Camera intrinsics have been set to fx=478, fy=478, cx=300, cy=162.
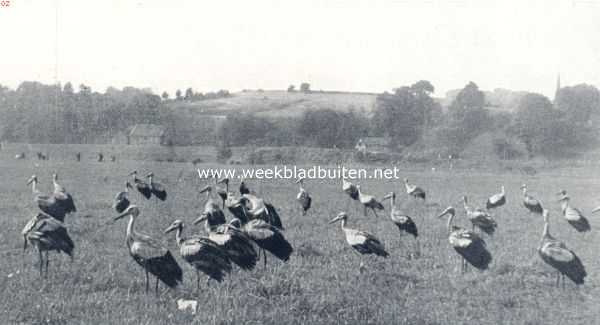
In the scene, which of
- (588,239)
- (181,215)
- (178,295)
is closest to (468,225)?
(588,239)

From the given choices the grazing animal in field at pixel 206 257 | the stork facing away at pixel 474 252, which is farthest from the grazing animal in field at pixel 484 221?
the grazing animal in field at pixel 206 257

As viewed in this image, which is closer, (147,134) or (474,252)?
(474,252)

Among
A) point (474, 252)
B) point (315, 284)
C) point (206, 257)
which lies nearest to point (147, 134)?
point (206, 257)

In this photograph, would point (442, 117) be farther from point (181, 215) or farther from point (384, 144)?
point (181, 215)

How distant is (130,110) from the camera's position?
40.6 metres

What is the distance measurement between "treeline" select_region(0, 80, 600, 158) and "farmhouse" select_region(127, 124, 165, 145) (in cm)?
79

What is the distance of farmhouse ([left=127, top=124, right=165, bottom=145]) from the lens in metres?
37.7

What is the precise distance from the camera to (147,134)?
37.9 metres

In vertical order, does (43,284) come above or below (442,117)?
below

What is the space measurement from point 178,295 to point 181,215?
23.8 ft

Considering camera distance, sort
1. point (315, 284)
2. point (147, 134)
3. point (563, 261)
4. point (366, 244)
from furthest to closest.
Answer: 1. point (147, 134)
2. point (366, 244)
3. point (563, 261)
4. point (315, 284)

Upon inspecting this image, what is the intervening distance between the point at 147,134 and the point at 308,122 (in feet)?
42.2

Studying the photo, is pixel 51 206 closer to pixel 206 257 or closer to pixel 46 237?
pixel 46 237

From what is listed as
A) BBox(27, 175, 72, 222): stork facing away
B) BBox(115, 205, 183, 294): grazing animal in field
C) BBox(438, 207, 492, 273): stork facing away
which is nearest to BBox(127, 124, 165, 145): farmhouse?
BBox(27, 175, 72, 222): stork facing away
